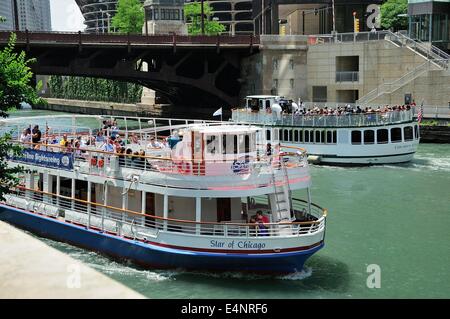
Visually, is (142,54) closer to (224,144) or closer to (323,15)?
(323,15)

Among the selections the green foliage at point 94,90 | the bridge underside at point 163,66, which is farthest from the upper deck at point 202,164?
the green foliage at point 94,90

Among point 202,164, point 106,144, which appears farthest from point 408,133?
point 202,164

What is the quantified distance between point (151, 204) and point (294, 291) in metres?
5.05

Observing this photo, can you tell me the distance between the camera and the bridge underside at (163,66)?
184ft

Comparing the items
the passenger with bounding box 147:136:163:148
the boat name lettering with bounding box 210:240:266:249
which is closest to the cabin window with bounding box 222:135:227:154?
the boat name lettering with bounding box 210:240:266:249

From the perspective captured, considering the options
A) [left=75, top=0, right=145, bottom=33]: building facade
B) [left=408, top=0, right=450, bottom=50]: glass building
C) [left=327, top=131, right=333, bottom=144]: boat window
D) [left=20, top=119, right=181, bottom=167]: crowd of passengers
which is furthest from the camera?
[left=75, top=0, right=145, bottom=33]: building facade

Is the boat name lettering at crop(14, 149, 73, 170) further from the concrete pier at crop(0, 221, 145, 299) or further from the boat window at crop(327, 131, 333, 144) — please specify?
the boat window at crop(327, 131, 333, 144)

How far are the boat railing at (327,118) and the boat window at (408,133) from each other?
0.50 meters

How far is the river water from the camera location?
19.0 meters

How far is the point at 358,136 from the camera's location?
4203cm

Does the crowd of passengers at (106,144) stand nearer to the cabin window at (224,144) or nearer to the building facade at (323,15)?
the cabin window at (224,144)

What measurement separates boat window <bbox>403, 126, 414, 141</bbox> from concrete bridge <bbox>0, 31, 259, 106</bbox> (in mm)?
21525

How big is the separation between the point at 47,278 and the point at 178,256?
25.6 ft

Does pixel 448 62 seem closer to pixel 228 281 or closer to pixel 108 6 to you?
pixel 228 281
